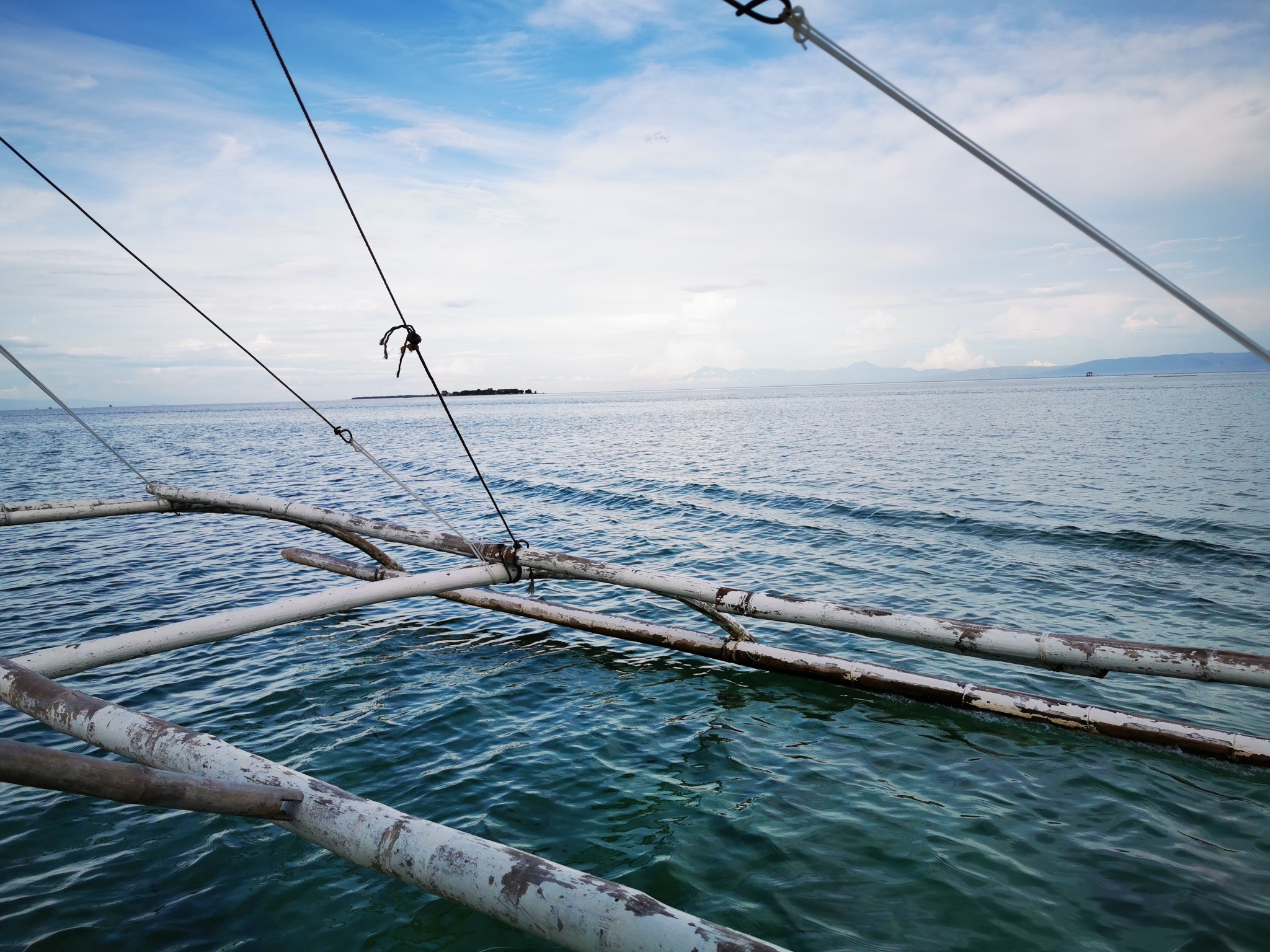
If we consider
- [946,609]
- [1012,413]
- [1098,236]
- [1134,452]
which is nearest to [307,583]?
[946,609]

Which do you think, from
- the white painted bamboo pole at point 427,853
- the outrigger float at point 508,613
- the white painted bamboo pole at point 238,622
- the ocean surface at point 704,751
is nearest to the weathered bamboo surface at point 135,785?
the outrigger float at point 508,613

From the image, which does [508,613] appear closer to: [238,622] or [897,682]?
[238,622]

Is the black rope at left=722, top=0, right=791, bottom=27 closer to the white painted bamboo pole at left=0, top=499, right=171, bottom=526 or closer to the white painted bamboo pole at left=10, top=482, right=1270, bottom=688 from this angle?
the white painted bamboo pole at left=10, top=482, right=1270, bottom=688

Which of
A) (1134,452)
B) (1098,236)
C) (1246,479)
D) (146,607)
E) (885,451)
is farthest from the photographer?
(885,451)

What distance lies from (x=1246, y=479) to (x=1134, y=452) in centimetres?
951

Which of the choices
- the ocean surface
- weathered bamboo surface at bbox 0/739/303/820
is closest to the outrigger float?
weathered bamboo surface at bbox 0/739/303/820

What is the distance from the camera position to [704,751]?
689 cm

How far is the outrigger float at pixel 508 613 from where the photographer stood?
304 centimetres

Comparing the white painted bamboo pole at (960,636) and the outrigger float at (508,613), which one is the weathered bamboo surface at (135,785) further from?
the white painted bamboo pole at (960,636)

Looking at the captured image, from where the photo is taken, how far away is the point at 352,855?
3.82 m

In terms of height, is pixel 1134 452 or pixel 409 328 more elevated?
pixel 409 328

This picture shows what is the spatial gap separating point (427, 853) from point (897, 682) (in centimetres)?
565

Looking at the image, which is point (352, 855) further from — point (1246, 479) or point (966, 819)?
point (1246, 479)

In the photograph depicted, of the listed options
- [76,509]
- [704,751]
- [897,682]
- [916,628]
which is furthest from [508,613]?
[76,509]
